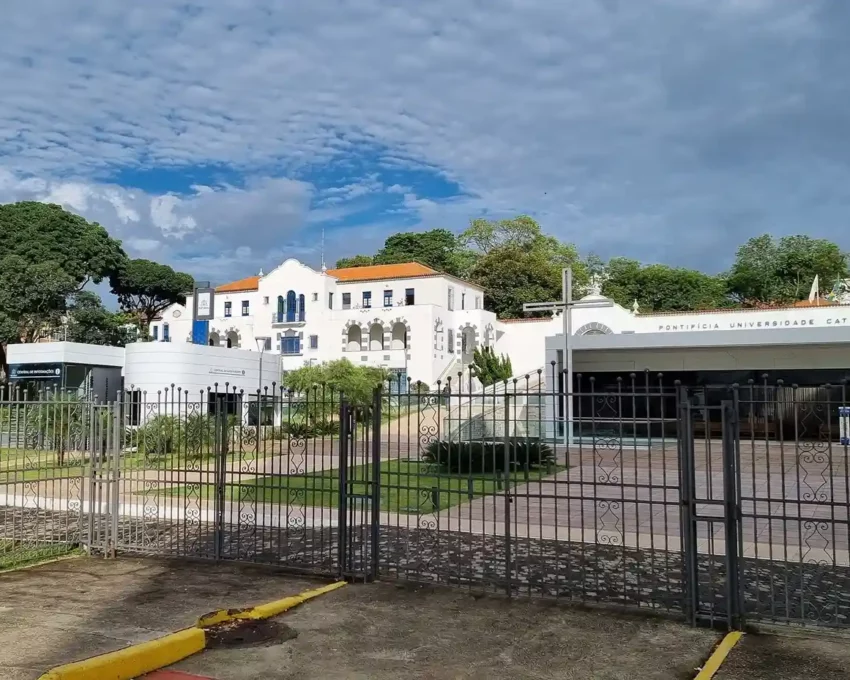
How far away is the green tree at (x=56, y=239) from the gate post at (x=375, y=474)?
50897 millimetres

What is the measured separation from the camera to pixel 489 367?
5056 centimetres

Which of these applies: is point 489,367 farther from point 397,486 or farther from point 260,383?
point 397,486

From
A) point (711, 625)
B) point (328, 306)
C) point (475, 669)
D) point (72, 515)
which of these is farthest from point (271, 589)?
point (328, 306)

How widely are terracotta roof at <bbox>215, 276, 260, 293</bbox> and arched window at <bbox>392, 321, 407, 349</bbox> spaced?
12.3m

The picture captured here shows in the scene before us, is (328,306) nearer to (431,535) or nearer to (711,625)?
(431,535)

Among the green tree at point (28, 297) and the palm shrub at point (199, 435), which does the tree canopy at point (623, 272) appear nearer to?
the green tree at point (28, 297)

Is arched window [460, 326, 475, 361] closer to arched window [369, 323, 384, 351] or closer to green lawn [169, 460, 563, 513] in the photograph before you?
arched window [369, 323, 384, 351]

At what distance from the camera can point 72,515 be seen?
45.4ft

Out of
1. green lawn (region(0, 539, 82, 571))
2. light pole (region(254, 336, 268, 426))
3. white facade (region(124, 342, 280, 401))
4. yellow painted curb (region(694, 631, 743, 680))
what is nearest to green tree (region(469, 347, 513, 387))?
light pole (region(254, 336, 268, 426))

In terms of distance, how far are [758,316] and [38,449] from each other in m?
38.1

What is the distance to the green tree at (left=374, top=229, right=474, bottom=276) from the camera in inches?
2709

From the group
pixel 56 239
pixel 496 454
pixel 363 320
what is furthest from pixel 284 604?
pixel 56 239

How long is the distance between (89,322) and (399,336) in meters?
21.0

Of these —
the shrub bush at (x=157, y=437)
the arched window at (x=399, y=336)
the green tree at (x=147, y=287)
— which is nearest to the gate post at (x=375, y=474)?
the shrub bush at (x=157, y=437)
